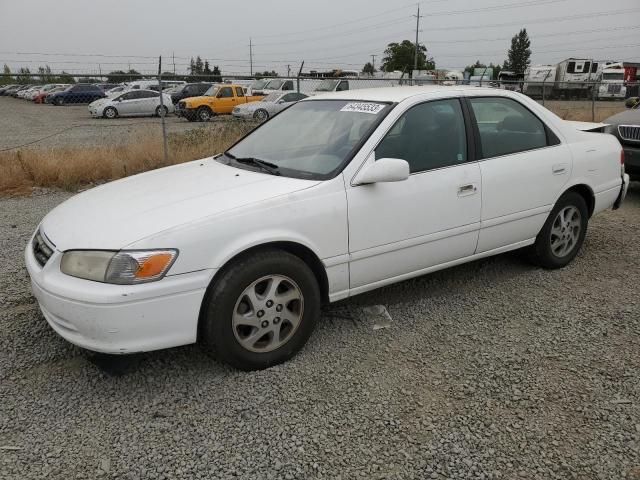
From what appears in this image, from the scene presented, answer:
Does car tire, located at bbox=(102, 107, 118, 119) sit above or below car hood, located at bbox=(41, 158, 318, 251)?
below

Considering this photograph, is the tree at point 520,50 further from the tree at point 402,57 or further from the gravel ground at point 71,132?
the gravel ground at point 71,132

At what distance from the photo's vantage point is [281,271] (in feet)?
9.70

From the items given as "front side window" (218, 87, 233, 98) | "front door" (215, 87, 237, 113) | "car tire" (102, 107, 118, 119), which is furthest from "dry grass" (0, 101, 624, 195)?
"car tire" (102, 107, 118, 119)

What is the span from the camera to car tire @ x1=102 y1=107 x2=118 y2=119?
25264 millimetres

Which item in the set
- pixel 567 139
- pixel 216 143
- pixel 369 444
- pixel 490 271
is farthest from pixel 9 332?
pixel 216 143

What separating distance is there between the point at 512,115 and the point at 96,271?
10.8ft

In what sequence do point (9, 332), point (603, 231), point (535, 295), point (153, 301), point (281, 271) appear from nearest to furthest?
point (153, 301)
point (281, 271)
point (9, 332)
point (535, 295)
point (603, 231)

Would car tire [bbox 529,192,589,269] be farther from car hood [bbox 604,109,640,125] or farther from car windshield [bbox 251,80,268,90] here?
car windshield [bbox 251,80,268,90]

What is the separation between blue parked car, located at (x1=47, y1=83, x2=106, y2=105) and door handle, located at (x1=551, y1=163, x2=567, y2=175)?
1434 inches

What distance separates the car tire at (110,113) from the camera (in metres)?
25.3

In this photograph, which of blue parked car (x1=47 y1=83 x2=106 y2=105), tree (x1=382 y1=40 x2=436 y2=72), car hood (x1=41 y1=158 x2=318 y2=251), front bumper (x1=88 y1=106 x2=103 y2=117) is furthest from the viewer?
tree (x1=382 y1=40 x2=436 y2=72)

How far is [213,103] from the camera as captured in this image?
2352cm

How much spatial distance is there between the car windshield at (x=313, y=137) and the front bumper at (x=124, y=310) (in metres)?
1.06

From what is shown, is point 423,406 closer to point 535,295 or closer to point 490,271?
point 535,295
